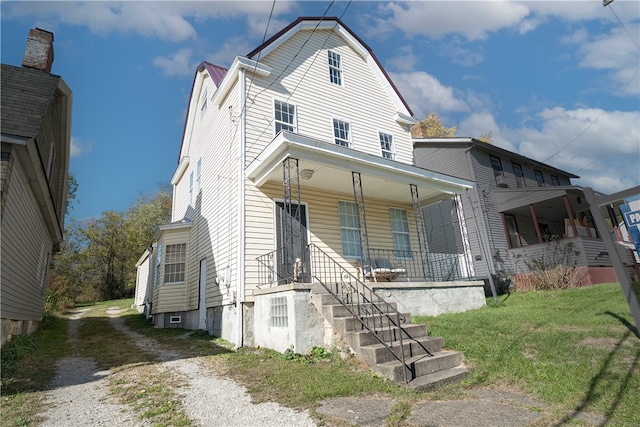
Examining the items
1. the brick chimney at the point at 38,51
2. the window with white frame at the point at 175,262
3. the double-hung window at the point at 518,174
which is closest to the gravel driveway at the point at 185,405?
the window with white frame at the point at 175,262

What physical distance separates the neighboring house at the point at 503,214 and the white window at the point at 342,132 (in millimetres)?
5509

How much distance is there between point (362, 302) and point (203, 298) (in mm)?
6164

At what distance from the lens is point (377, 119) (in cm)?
1320

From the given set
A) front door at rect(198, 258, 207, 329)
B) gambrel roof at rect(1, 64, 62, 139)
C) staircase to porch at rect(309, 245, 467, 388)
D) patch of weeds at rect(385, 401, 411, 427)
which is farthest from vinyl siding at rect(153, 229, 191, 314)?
patch of weeds at rect(385, 401, 411, 427)

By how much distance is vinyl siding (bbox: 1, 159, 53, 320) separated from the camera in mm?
6730

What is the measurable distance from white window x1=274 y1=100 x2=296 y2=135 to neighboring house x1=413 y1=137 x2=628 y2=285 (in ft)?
25.0

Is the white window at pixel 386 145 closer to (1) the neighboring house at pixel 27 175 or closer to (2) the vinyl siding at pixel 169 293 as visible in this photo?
(2) the vinyl siding at pixel 169 293

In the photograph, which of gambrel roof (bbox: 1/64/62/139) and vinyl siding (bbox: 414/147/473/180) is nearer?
gambrel roof (bbox: 1/64/62/139)

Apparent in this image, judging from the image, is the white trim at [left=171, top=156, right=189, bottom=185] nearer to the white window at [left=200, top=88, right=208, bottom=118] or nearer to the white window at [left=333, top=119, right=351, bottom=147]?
the white window at [left=200, top=88, right=208, bottom=118]

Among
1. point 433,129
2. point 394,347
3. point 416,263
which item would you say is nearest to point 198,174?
point 416,263

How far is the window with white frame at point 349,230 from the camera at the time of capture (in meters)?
10.6

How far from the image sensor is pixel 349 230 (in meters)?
10.8

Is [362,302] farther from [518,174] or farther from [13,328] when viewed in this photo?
[518,174]

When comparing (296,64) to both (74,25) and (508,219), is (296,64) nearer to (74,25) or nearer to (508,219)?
(74,25)
